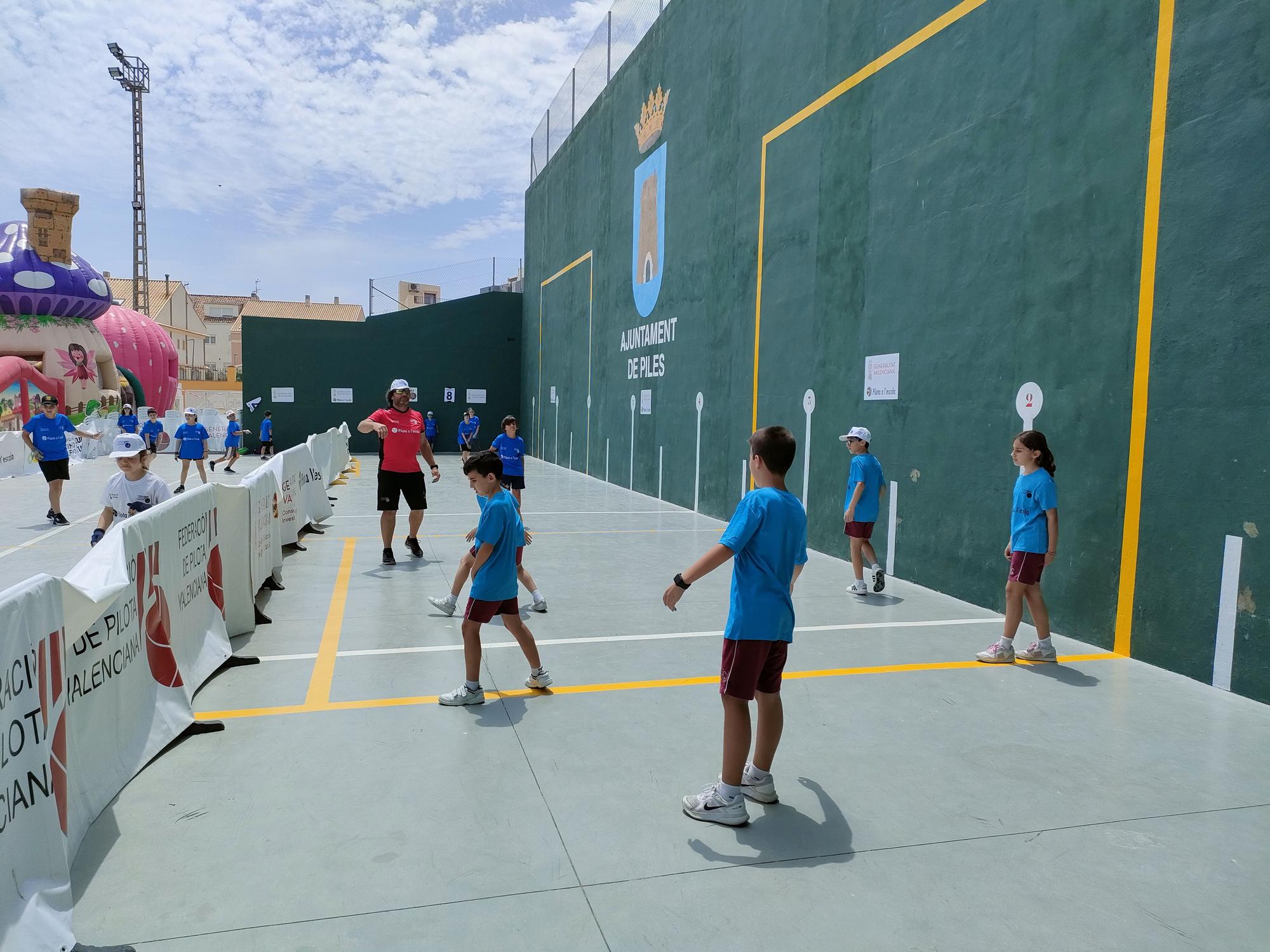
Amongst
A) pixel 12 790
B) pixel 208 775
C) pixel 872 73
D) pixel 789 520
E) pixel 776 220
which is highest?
pixel 872 73

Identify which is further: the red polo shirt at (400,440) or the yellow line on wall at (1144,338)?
the red polo shirt at (400,440)

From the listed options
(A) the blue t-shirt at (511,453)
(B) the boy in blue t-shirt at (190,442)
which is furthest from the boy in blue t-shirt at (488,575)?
(B) the boy in blue t-shirt at (190,442)

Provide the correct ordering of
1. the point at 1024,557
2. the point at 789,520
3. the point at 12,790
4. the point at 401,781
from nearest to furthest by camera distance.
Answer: the point at 12,790
the point at 789,520
the point at 401,781
the point at 1024,557

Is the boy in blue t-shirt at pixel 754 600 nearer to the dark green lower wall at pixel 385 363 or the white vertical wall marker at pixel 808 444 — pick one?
the white vertical wall marker at pixel 808 444

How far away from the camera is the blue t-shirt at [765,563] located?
354 centimetres

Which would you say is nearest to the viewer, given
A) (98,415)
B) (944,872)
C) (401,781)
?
(944,872)

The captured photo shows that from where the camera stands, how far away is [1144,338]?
633 centimetres

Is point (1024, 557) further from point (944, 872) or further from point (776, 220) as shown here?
point (776, 220)

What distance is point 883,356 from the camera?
9.68 m

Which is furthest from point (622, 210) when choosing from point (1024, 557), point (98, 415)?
point (98, 415)

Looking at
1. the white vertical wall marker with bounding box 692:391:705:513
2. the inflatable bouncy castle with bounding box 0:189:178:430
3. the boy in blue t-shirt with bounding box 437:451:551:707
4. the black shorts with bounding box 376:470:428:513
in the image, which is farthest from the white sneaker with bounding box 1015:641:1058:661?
the inflatable bouncy castle with bounding box 0:189:178:430

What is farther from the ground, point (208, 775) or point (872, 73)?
point (872, 73)

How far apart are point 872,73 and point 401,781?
30.6ft

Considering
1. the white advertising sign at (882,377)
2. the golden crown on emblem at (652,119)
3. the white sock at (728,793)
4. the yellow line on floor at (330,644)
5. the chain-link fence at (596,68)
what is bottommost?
the yellow line on floor at (330,644)
